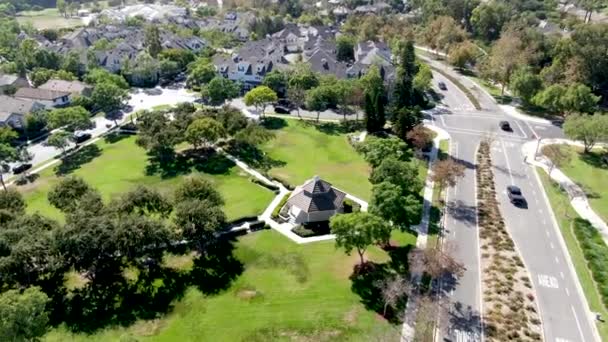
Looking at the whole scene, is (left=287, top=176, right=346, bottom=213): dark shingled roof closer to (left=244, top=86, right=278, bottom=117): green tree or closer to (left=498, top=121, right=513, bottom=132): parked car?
(left=244, top=86, right=278, bottom=117): green tree

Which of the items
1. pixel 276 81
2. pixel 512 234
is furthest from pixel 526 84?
pixel 276 81

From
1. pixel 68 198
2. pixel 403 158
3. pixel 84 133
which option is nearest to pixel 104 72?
pixel 84 133

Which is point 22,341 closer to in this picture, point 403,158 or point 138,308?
point 138,308

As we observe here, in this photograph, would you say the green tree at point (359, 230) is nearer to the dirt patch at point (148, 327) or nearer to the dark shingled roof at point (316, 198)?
the dark shingled roof at point (316, 198)

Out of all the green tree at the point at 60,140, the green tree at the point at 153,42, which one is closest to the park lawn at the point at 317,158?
the green tree at the point at 60,140

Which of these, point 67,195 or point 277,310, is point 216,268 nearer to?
point 277,310

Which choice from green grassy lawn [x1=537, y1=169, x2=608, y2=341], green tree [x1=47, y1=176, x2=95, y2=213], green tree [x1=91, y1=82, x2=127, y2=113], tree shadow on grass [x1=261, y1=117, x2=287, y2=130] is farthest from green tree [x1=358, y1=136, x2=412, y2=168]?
green tree [x1=91, y1=82, x2=127, y2=113]
